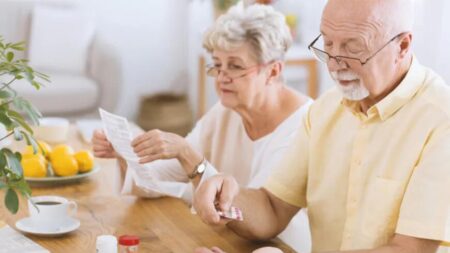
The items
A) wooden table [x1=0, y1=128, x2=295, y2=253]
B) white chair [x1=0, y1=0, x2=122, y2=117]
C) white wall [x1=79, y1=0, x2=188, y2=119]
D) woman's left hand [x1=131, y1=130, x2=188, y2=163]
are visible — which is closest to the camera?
wooden table [x1=0, y1=128, x2=295, y2=253]

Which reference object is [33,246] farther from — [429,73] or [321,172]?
[429,73]

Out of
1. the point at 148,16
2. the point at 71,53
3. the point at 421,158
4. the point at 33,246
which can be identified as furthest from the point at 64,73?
the point at 421,158

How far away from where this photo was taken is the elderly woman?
7.24 ft

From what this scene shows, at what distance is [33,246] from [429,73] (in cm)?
90

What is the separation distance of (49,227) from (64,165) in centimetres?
47

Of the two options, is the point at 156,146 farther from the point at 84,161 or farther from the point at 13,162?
the point at 13,162

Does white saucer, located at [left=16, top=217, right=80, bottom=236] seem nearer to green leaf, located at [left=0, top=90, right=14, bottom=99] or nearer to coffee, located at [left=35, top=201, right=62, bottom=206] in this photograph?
coffee, located at [left=35, top=201, right=62, bottom=206]

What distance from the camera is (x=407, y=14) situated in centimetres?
154

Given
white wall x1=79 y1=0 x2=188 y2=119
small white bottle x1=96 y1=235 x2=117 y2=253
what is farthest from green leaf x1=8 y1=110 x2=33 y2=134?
white wall x1=79 y1=0 x2=188 y2=119

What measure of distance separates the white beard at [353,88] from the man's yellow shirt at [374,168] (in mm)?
43

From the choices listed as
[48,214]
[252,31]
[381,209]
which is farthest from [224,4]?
[381,209]

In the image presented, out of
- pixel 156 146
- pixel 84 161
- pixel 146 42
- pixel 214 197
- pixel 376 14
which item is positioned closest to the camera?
pixel 376 14

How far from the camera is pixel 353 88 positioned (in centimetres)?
155

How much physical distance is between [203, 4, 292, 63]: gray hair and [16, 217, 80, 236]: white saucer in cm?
76
